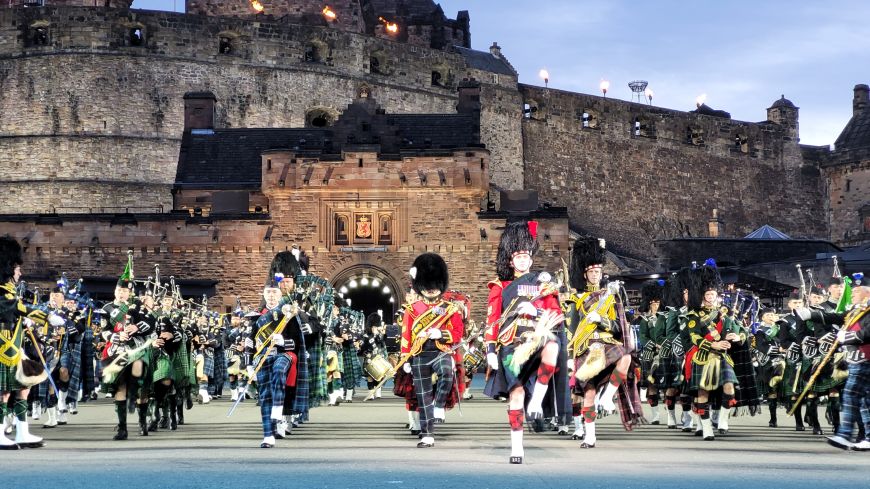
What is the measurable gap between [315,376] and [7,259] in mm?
3638

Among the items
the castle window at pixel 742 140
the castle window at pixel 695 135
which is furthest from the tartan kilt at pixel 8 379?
the castle window at pixel 742 140

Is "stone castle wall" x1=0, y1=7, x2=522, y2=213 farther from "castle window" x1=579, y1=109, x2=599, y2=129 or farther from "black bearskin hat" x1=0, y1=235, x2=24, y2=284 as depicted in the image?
"black bearskin hat" x1=0, y1=235, x2=24, y2=284

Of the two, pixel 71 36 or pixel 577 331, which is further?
pixel 71 36

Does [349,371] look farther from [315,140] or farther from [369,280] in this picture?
[315,140]

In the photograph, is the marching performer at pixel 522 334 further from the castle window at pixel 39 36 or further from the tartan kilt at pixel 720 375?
the castle window at pixel 39 36

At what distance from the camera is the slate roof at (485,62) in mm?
66938

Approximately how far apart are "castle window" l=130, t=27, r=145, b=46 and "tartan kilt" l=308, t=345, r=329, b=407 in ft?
147

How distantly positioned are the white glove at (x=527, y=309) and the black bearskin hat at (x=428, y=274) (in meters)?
2.15

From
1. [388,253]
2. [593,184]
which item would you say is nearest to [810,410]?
→ [388,253]

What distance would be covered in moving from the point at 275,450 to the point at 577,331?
326 centimetres

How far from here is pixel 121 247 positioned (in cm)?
4369

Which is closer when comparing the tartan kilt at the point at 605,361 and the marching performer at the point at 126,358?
the tartan kilt at the point at 605,361

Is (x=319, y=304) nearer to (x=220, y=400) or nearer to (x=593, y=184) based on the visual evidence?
(x=220, y=400)

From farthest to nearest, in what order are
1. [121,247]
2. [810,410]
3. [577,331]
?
[121,247]
[810,410]
[577,331]
